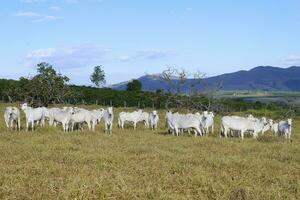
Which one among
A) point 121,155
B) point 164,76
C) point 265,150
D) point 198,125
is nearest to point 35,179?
point 121,155

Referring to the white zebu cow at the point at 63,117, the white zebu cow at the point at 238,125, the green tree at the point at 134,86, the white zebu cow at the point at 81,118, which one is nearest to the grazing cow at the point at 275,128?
the white zebu cow at the point at 238,125

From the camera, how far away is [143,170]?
44.5 ft

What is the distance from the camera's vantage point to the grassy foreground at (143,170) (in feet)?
34.1

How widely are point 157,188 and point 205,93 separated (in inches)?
1744

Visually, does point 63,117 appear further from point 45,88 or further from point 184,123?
point 45,88

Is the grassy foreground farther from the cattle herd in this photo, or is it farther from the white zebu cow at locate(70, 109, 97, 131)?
the white zebu cow at locate(70, 109, 97, 131)

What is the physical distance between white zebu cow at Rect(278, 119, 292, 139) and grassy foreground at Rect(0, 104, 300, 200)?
8380 mm

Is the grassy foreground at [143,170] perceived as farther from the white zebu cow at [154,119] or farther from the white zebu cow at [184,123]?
the white zebu cow at [154,119]

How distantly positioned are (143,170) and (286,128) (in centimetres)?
1835

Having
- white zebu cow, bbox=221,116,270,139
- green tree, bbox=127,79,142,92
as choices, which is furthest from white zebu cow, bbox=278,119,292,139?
green tree, bbox=127,79,142,92

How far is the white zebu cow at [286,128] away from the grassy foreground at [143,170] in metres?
8.38

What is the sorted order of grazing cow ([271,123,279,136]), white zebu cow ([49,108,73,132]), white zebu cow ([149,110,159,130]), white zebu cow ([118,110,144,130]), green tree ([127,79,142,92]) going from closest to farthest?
white zebu cow ([49,108,73,132]) < grazing cow ([271,123,279,136]) < white zebu cow ([149,110,159,130]) < white zebu cow ([118,110,144,130]) < green tree ([127,79,142,92])

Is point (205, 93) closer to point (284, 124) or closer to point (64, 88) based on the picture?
point (64, 88)

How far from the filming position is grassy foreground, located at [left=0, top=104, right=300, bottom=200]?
10406mm
